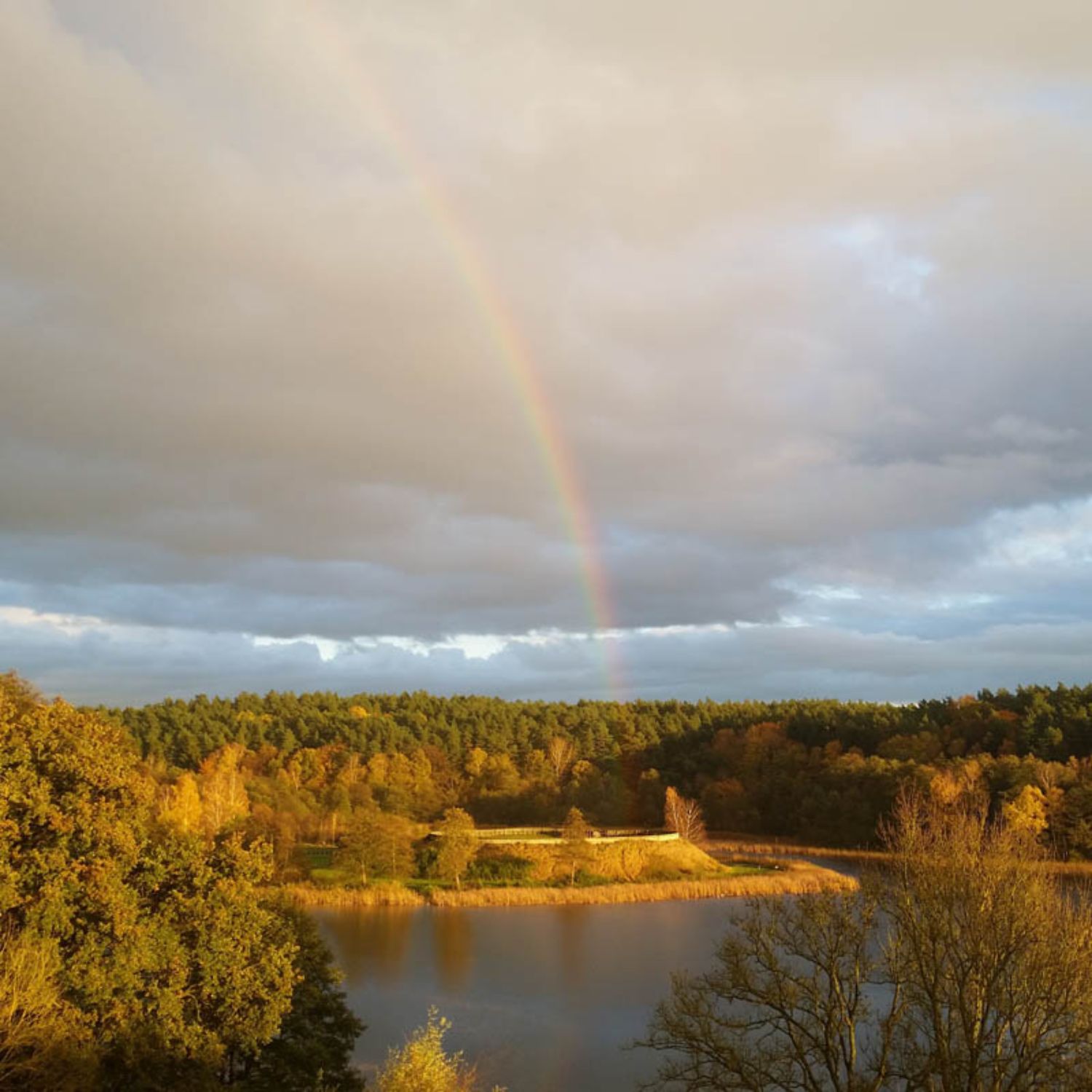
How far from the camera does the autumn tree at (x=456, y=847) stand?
2000 inches

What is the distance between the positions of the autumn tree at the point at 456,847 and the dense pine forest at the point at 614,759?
8.04 meters

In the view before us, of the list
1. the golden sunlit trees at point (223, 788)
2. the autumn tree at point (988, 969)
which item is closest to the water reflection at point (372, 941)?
the golden sunlit trees at point (223, 788)

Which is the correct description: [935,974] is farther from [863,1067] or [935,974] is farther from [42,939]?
[42,939]

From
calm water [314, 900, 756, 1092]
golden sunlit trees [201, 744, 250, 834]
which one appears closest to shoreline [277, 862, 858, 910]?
calm water [314, 900, 756, 1092]

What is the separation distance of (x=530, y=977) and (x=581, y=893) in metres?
17.2

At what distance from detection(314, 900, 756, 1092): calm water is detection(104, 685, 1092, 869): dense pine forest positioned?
11.7 m

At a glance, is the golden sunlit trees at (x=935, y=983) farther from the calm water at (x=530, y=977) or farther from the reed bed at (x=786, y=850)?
the reed bed at (x=786, y=850)

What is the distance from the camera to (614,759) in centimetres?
9000

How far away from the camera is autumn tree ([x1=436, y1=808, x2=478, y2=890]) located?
167 ft

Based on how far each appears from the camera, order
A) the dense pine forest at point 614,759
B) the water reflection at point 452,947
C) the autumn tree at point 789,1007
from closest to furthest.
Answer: the autumn tree at point 789,1007
the water reflection at point 452,947
the dense pine forest at point 614,759

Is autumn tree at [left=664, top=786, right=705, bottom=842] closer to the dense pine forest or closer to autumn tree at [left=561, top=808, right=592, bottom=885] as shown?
the dense pine forest

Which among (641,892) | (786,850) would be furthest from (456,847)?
(786,850)

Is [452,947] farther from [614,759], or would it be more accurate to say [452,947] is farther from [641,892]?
[614,759]

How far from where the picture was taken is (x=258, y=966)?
16.0 meters
